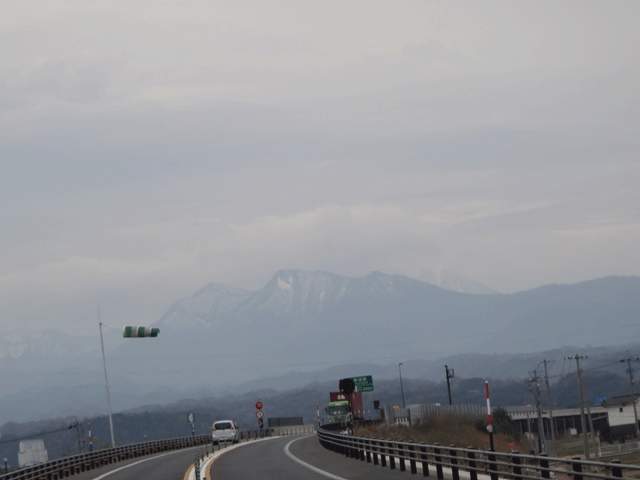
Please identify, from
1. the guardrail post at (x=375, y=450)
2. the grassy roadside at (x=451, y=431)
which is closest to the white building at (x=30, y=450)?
the grassy roadside at (x=451, y=431)

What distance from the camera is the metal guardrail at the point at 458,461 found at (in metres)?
17.6

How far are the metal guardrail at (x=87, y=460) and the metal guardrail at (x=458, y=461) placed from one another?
12.0 meters

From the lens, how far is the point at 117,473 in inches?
1588

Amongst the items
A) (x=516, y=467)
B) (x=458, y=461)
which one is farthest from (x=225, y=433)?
(x=516, y=467)

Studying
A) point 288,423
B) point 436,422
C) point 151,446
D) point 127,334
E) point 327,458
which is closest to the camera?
point 127,334

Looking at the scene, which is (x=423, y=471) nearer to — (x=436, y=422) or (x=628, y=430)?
(x=436, y=422)

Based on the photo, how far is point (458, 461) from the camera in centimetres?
3297

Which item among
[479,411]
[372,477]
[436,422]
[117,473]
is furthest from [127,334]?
[479,411]

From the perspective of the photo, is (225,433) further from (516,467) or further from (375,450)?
(516,467)

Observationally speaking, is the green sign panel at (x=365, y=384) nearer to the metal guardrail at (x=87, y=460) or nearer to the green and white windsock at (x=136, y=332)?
the metal guardrail at (x=87, y=460)

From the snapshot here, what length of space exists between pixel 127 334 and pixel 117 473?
794cm

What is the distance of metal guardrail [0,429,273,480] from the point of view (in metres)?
39.0

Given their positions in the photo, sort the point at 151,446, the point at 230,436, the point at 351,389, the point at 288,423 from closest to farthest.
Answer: the point at 351,389 < the point at 151,446 < the point at 230,436 < the point at 288,423

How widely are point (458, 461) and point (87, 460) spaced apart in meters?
22.8
